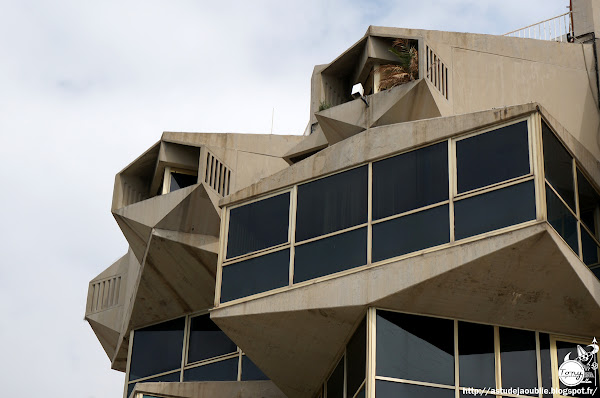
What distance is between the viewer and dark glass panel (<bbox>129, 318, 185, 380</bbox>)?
24.0 metres

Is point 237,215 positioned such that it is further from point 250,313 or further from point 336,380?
point 336,380

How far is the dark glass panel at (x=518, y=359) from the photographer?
16391 mm

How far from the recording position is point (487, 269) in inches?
623

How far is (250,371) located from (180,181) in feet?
15.5

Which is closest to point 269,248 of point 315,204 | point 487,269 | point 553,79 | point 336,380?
point 315,204

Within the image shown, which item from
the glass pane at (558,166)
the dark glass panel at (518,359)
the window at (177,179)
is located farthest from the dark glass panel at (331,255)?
the window at (177,179)

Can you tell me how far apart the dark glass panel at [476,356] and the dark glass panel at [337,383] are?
7.63ft

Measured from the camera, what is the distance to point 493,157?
1630cm

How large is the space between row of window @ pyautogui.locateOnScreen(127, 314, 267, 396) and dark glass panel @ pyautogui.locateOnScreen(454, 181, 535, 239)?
813 centimetres

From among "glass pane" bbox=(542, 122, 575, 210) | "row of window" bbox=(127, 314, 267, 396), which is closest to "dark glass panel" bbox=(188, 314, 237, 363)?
"row of window" bbox=(127, 314, 267, 396)

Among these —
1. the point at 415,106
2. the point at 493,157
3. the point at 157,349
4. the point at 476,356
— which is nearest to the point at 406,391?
the point at 476,356

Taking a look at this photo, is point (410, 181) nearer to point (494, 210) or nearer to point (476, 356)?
point (494, 210)

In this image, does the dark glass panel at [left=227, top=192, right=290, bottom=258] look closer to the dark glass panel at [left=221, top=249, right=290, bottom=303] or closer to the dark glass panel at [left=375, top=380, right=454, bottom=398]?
the dark glass panel at [left=221, top=249, right=290, bottom=303]

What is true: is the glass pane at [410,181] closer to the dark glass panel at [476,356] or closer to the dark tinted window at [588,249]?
the dark glass panel at [476,356]
